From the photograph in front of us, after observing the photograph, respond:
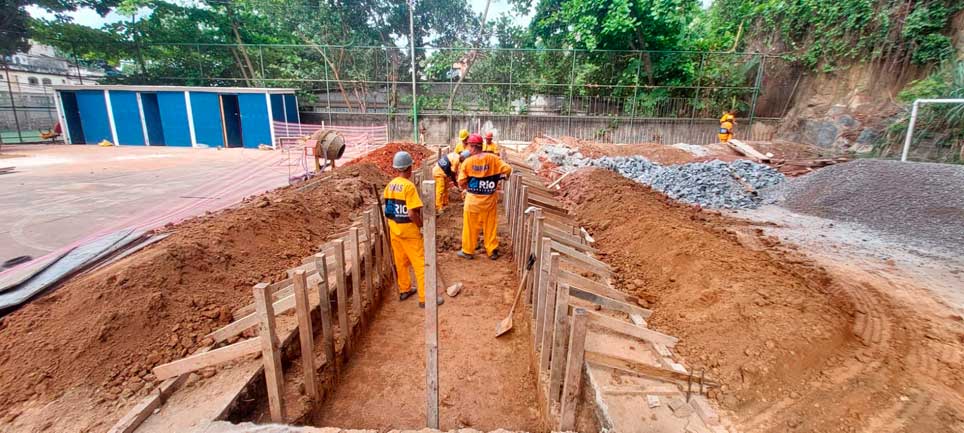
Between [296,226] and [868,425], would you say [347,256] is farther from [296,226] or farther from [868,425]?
[868,425]

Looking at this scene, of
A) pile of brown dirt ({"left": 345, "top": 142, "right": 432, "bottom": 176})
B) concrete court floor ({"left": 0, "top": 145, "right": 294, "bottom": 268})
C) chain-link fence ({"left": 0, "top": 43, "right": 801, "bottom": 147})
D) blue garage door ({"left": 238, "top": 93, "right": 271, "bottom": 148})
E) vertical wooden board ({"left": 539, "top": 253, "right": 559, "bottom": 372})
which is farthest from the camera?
chain-link fence ({"left": 0, "top": 43, "right": 801, "bottom": 147})

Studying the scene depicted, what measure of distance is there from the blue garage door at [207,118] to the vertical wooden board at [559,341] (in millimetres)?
18748

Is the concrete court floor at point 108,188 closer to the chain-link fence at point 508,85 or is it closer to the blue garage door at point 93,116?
the blue garage door at point 93,116

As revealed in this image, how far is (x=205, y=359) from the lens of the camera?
8.84 feet

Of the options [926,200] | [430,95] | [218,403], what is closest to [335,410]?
[218,403]

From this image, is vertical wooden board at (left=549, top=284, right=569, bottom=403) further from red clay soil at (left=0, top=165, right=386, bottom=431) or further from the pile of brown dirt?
the pile of brown dirt

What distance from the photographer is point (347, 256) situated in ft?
16.9

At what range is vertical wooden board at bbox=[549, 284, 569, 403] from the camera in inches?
104

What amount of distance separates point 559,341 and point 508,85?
55.9 ft

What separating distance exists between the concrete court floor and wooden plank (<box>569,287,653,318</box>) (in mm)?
6133

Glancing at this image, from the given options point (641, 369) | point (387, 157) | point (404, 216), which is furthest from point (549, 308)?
point (387, 157)

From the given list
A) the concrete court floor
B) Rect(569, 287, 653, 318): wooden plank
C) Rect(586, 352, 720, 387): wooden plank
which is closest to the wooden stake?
Rect(586, 352, 720, 387): wooden plank

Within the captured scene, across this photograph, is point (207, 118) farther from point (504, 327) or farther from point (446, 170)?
point (504, 327)

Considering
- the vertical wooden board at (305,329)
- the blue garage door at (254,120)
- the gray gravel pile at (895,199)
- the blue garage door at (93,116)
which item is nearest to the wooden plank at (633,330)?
the vertical wooden board at (305,329)
